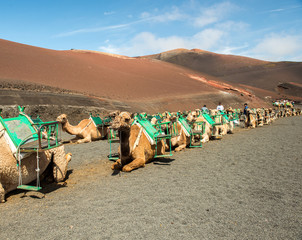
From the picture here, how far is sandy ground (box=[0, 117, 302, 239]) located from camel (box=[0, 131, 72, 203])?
28 centimetres

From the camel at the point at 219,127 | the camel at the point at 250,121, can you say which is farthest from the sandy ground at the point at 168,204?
the camel at the point at 250,121

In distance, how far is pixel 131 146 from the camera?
7.12 meters

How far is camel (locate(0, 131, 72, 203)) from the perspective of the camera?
4.79 metres

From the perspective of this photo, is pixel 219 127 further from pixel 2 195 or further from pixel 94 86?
pixel 94 86

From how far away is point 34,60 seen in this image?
4316 cm

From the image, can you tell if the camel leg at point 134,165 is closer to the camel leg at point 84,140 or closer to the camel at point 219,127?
the camel leg at point 84,140

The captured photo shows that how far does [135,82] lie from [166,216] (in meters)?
46.3

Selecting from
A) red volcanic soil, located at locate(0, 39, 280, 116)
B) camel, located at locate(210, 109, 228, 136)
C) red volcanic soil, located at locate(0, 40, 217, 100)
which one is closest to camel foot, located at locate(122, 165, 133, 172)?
camel, located at locate(210, 109, 228, 136)

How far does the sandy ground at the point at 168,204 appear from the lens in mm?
3771

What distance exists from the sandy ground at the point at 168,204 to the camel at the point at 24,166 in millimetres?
284

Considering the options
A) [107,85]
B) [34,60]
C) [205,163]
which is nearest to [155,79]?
[107,85]

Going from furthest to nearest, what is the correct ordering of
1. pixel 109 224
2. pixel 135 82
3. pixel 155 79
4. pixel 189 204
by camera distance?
pixel 155 79 → pixel 135 82 → pixel 189 204 → pixel 109 224

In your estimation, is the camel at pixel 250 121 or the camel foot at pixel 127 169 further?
the camel at pixel 250 121

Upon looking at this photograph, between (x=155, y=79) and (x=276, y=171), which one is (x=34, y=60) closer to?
(x=155, y=79)
